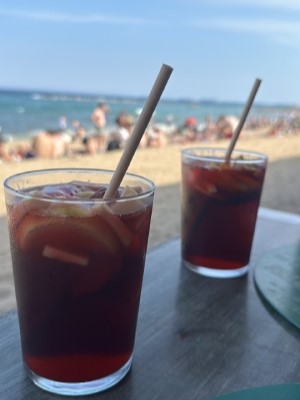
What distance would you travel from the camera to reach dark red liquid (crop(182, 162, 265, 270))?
2.85 feet

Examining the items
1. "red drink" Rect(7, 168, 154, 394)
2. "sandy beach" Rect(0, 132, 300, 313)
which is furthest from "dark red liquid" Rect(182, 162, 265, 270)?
"sandy beach" Rect(0, 132, 300, 313)

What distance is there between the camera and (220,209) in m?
0.88

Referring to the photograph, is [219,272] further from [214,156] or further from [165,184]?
[165,184]

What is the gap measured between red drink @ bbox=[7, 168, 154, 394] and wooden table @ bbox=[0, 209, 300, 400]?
35 millimetres

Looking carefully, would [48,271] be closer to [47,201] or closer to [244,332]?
[47,201]

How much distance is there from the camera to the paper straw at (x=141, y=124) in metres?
0.52

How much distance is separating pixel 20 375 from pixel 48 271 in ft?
0.46

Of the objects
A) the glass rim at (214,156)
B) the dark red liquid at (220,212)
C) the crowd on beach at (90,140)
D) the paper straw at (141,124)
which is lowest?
the crowd on beach at (90,140)

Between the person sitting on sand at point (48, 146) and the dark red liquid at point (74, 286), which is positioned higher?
the dark red liquid at point (74, 286)

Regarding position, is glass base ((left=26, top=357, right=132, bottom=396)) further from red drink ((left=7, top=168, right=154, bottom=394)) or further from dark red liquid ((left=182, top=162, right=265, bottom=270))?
dark red liquid ((left=182, top=162, right=265, bottom=270))

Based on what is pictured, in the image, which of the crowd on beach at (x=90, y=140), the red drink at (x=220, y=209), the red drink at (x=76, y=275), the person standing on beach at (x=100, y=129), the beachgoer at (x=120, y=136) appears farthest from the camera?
the person standing on beach at (x=100, y=129)

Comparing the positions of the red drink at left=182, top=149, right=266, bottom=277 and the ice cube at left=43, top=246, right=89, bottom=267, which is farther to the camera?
the red drink at left=182, top=149, right=266, bottom=277

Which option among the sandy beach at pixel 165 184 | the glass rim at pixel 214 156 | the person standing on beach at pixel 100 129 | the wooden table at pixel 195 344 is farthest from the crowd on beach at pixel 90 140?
the wooden table at pixel 195 344

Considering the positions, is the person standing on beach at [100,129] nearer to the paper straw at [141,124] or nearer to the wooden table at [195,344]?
the wooden table at [195,344]
